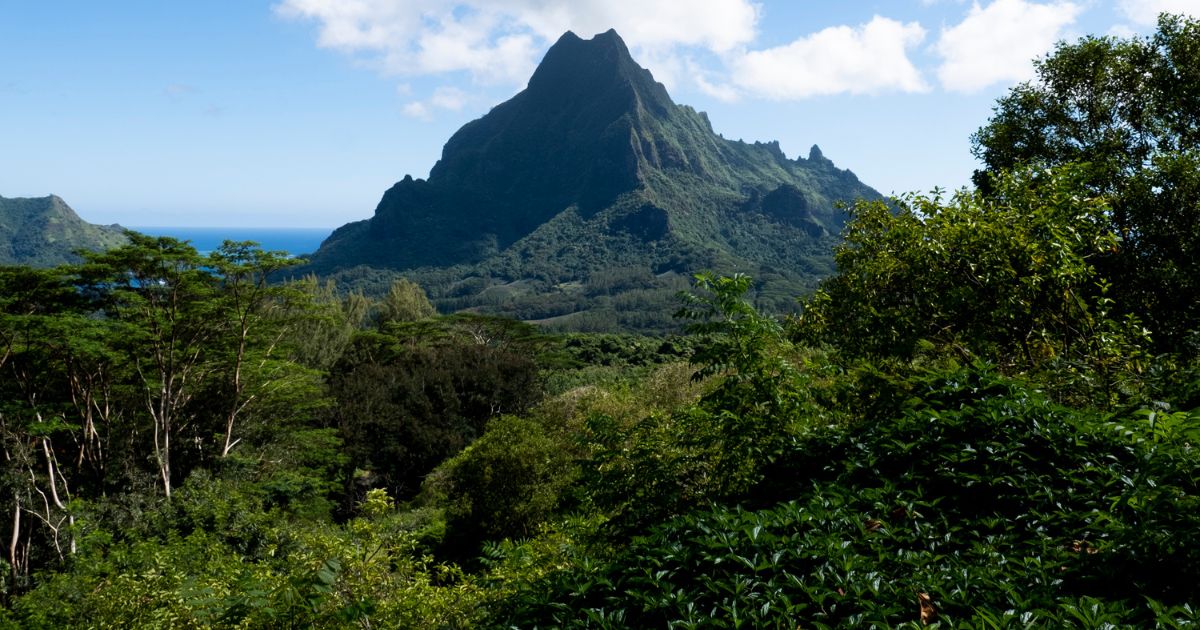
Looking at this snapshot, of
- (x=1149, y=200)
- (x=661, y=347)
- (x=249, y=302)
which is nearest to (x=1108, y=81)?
(x=1149, y=200)

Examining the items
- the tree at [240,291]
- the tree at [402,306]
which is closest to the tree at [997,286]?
the tree at [240,291]

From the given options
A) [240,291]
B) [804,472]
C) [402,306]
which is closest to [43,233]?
[402,306]

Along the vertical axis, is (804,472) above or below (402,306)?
above

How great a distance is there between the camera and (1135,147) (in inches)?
422

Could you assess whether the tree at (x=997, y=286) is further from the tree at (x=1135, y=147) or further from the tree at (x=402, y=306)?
the tree at (x=402, y=306)

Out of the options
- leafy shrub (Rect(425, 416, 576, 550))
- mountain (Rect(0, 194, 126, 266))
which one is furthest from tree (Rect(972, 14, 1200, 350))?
mountain (Rect(0, 194, 126, 266))

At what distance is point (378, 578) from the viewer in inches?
272

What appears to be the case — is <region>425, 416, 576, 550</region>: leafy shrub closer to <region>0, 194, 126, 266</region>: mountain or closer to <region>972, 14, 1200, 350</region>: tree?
<region>972, 14, 1200, 350</region>: tree

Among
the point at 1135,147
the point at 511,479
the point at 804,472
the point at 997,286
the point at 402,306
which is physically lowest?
the point at 511,479

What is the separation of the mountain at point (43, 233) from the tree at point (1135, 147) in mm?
211364

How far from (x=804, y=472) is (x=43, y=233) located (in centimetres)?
24309

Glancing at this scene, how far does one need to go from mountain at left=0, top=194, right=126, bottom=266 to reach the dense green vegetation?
195m

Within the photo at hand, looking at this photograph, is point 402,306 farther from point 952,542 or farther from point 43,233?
point 43,233

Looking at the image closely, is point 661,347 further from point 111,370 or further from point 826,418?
point 826,418
